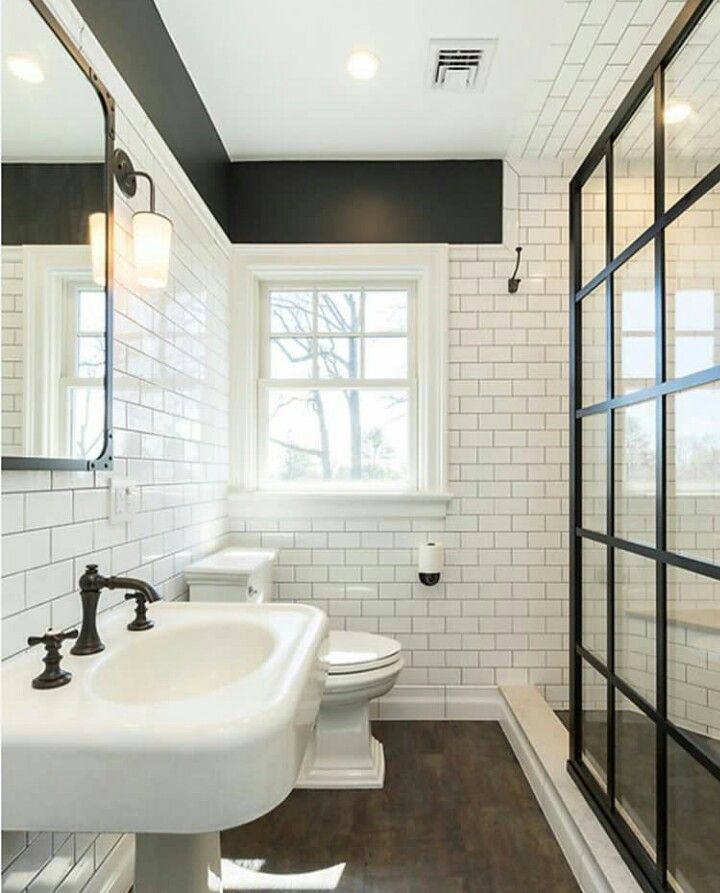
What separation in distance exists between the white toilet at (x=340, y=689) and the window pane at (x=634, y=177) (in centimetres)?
167

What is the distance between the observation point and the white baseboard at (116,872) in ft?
5.54

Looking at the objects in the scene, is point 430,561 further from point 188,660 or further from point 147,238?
point 147,238

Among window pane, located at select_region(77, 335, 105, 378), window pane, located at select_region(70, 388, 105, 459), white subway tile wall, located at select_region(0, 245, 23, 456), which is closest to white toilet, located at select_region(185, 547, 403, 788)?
window pane, located at select_region(70, 388, 105, 459)

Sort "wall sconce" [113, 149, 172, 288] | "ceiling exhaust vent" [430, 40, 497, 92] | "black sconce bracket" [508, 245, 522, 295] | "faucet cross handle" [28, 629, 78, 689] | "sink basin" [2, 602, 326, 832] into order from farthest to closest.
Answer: "black sconce bracket" [508, 245, 522, 295] < "ceiling exhaust vent" [430, 40, 497, 92] < "wall sconce" [113, 149, 172, 288] < "faucet cross handle" [28, 629, 78, 689] < "sink basin" [2, 602, 326, 832]

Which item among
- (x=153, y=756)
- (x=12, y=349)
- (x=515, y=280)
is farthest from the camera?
(x=515, y=280)

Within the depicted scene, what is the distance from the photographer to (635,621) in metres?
1.74

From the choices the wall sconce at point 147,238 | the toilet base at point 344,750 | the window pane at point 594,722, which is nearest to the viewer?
the wall sconce at point 147,238

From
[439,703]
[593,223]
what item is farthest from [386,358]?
[439,703]

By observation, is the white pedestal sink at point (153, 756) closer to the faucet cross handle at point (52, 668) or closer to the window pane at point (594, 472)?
the faucet cross handle at point (52, 668)

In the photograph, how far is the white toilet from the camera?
2.35 metres

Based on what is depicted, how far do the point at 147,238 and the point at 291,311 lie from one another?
1.48 metres

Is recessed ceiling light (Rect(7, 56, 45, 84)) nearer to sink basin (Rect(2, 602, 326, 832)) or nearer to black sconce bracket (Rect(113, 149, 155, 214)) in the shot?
black sconce bracket (Rect(113, 149, 155, 214))

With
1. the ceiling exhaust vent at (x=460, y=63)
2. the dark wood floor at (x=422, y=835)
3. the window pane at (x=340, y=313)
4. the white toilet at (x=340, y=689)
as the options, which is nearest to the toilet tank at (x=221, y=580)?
the white toilet at (x=340, y=689)

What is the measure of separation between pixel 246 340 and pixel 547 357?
4.90ft
